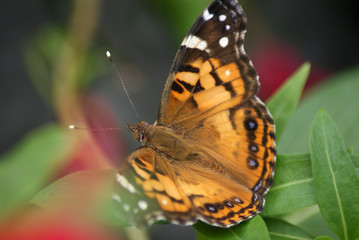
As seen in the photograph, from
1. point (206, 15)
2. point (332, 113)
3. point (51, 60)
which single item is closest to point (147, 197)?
point (206, 15)

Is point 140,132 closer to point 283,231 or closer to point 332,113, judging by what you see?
point 283,231

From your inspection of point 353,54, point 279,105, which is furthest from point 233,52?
point 353,54

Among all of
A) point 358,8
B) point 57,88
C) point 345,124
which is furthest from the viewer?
point 358,8

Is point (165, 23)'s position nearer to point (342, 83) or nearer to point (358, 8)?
point (342, 83)

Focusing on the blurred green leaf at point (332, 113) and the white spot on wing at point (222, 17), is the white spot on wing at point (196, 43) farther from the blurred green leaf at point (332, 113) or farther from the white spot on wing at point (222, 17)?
the blurred green leaf at point (332, 113)

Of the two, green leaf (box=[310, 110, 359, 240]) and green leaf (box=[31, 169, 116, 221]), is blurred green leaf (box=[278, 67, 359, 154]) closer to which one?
green leaf (box=[310, 110, 359, 240])

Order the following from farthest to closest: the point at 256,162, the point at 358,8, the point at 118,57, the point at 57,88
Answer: the point at 358,8 < the point at 118,57 < the point at 57,88 < the point at 256,162

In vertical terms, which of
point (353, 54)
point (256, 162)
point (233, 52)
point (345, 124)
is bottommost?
point (353, 54)
